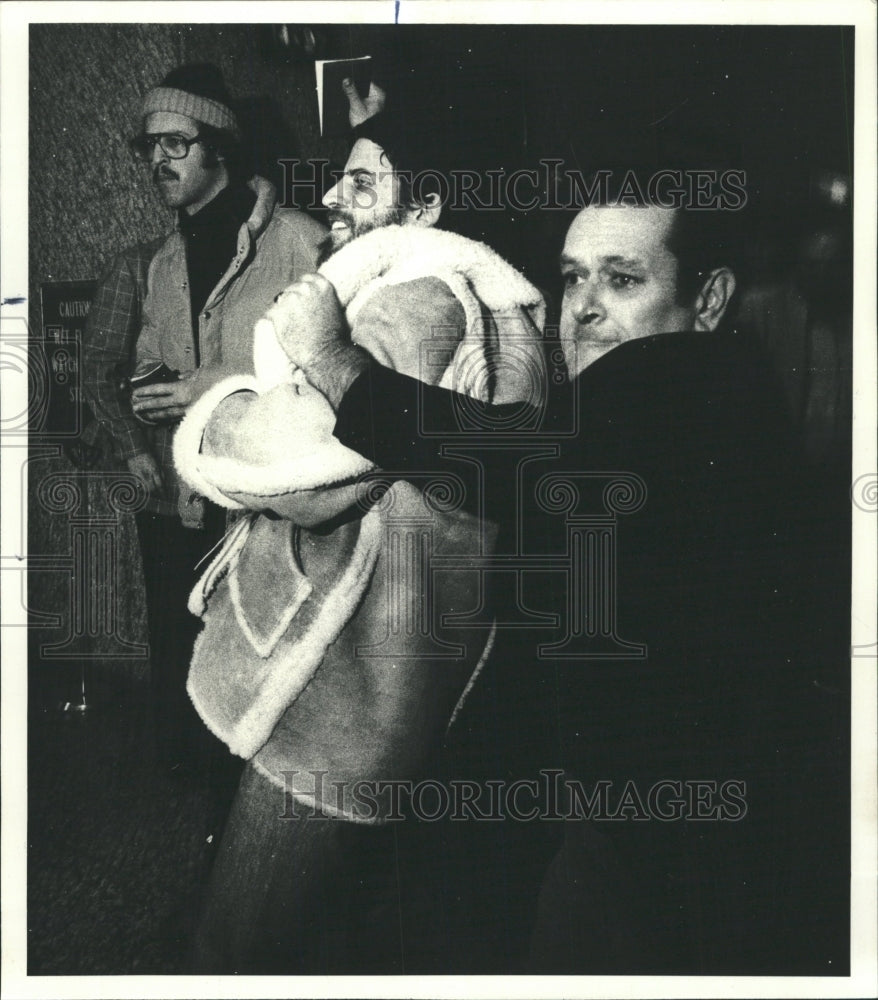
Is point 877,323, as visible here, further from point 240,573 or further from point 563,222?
point 240,573

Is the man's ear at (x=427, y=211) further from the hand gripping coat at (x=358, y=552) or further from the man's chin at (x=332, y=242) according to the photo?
the man's chin at (x=332, y=242)

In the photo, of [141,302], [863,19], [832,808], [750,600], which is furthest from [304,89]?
[832,808]

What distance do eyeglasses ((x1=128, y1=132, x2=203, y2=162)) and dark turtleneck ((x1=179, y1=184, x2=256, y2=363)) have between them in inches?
4.6

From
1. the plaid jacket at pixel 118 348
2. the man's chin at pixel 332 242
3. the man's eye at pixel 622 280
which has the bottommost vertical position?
the plaid jacket at pixel 118 348

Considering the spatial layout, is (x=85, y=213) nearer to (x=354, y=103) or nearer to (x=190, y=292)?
(x=190, y=292)

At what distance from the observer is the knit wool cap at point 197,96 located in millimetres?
1935

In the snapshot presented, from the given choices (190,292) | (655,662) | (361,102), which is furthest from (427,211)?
(655,662)

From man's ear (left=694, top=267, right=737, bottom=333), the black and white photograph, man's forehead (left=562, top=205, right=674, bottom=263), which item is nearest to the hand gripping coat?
the black and white photograph

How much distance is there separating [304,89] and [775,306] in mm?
1031

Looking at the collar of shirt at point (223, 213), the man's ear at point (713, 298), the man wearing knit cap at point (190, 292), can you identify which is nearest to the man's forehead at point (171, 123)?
the man wearing knit cap at point (190, 292)

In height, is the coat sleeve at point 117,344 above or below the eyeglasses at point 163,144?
below

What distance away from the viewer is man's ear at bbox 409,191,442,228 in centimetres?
192

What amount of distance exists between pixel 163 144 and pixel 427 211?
0.55m

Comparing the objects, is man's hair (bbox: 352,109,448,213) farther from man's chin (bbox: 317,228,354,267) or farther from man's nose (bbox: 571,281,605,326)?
man's nose (bbox: 571,281,605,326)
